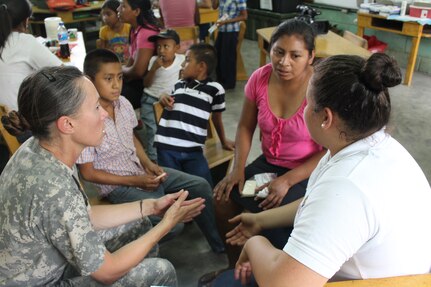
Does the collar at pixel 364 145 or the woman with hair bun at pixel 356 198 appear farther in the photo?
the collar at pixel 364 145

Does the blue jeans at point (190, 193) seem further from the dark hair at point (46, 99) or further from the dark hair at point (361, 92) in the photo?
the dark hair at point (361, 92)

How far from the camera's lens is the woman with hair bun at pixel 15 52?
2.21m

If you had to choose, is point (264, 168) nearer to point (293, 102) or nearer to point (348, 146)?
point (293, 102)

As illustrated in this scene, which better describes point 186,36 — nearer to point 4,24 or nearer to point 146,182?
point 4,24

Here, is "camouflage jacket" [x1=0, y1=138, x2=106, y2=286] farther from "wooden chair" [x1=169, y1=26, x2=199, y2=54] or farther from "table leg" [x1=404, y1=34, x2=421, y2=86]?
"table leg" [x1=404, y1=34, x2=421, y2=86]

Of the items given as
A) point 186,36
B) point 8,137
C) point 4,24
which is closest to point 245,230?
point 8,137

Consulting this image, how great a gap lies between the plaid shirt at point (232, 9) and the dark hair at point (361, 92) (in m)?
3.54

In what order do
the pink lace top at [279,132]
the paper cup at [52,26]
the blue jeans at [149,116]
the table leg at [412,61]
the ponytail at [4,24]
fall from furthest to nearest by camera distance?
the table leg at [412,61], the paper cup at [52,26], the blue jeans at [149,116], the ponytail at [4,24], the pink lace top at [279,132]

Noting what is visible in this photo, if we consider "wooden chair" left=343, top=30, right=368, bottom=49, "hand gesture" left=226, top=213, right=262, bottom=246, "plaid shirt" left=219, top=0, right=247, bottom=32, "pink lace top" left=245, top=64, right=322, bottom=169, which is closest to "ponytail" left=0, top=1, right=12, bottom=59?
"pink lace top" left=245, top=64, right=322, bottom=169

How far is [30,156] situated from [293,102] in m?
1.20

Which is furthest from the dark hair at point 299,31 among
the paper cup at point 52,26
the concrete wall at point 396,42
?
the concrete wall at point 396,42

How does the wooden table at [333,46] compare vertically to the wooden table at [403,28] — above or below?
above

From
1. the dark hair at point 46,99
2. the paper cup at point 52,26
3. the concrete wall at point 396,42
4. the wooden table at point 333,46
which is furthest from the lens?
the concrete wall at point 396,42

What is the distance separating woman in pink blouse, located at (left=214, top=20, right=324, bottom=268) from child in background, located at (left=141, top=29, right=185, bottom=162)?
3.25 feet
